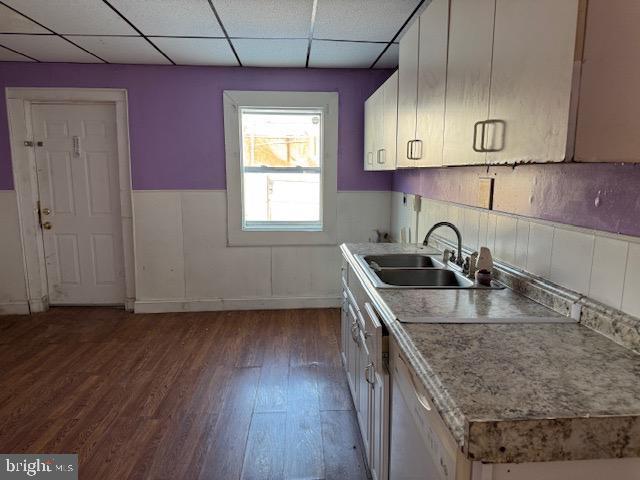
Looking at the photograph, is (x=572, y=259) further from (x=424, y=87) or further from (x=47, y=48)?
(x=47, y=48)

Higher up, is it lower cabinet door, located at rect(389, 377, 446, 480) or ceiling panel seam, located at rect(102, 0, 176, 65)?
ceiling panel seam, located at rect(102, 0, 176, 65)

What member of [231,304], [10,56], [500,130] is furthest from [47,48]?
[500,130]

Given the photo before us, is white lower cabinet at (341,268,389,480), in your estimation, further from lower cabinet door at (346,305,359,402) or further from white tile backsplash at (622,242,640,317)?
white tile backsplash at (622,242,640,317)

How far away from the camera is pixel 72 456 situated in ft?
6.45

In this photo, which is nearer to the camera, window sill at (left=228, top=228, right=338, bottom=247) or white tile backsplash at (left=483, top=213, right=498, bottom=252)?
white tile backsplash at (left=483, top=213, right=498, bottom=252)

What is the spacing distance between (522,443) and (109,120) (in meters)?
4.11

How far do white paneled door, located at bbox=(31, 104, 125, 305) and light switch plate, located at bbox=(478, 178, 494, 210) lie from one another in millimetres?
3315

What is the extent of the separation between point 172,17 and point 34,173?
2315mm

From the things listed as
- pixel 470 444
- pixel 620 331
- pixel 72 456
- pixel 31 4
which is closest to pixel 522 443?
pixel 470 444

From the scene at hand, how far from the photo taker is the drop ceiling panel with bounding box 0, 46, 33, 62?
3.28 metres

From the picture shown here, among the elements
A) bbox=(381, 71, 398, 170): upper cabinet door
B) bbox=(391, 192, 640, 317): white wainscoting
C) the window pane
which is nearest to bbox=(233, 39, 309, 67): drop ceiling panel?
the window pane

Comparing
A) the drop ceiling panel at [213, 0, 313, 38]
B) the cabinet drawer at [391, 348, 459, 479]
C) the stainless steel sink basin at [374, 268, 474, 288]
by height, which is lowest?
the cabinet drawer at [391, 348, 459, 479]

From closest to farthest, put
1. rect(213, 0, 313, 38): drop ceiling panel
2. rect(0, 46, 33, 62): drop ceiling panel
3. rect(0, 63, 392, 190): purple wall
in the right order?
rect(213, 0, 313, 38): drop ceiling panel < rect(0, 46, 33, 62): drop ceiling panel < rect(0, 63, 392, 190): purple wall

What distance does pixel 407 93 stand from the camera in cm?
220
